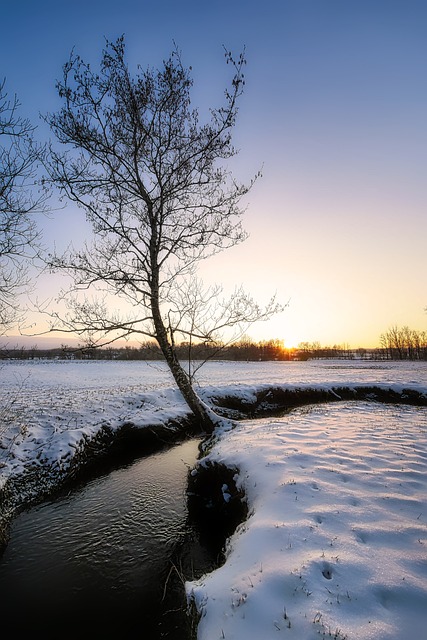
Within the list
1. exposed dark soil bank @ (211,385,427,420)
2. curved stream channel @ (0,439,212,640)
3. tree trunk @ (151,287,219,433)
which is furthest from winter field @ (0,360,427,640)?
exposed dark soil bank @ (211,385,427,420)

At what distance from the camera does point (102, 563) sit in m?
5.88

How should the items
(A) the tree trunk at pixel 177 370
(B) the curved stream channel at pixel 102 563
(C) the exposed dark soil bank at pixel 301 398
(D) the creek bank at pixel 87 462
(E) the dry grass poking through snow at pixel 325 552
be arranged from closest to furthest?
1. (E) the dry grass poking through snow at pixel 325 552
2. (B) the curved stream channel at pixel 102 563
3. (D) the creek bank at pixel 87 462
4. (A) the tree trunk at pixel 177 370
5. (C) the exposed dark soil bank at pixel 301 398

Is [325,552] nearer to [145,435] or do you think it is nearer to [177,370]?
[177,370]

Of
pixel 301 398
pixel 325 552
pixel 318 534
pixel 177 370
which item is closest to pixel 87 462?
pixel 177 370

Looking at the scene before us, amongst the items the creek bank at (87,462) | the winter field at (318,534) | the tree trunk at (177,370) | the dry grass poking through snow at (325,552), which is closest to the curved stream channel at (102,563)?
the creek bank at (87,462)

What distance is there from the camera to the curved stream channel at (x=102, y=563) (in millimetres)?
4695

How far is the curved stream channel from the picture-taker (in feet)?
15.4

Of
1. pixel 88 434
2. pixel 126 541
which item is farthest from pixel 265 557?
pixel 88 434

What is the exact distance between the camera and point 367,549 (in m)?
3.83

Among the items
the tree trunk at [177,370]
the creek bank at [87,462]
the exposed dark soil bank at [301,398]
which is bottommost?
the creek bank at [87,462]

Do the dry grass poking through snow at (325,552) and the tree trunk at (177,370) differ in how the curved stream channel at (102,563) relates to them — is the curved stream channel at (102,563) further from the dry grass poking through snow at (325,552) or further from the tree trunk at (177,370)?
the tree trunk at (177,370)

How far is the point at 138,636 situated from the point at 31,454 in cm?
685

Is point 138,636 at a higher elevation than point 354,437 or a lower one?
lower

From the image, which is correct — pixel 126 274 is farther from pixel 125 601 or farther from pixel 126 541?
pixel 125 601
